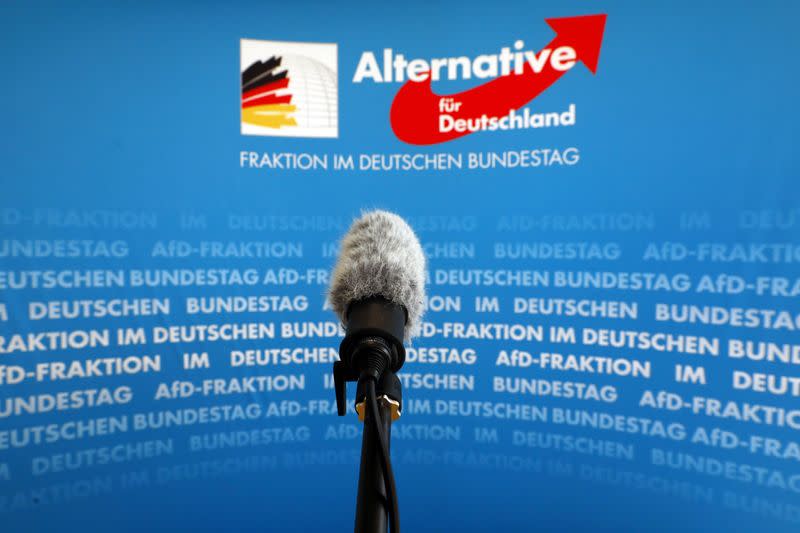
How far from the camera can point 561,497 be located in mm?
1962

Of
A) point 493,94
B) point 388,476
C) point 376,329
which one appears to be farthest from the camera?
point 493,94

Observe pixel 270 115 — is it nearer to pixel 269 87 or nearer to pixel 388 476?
pixel 269 87

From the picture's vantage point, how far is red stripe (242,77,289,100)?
1.93 metres

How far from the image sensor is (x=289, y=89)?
1.98m

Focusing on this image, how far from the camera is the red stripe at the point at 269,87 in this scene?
193 cm

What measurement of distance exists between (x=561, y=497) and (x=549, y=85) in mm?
1577

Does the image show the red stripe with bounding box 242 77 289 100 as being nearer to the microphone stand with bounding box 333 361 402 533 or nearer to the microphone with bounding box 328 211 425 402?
the microphone with bounding box 328 211 425 402

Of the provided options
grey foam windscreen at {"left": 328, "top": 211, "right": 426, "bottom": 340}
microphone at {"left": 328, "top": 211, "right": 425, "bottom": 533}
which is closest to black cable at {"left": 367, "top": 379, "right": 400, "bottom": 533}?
microphone at {"left": 328, "top": 211, "right": 425, "bottom": 533}

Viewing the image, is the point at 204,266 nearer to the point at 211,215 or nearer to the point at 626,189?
the point at 211,215

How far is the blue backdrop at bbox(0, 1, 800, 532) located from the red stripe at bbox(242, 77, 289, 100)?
55 millimetres

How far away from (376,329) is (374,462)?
155 millimetres

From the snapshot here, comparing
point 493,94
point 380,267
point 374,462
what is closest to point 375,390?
point 374,462

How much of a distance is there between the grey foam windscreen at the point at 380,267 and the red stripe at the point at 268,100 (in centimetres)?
139

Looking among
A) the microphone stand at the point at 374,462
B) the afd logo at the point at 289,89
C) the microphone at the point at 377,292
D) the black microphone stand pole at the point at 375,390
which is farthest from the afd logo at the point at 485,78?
the microphone stand at the point at 374,462
